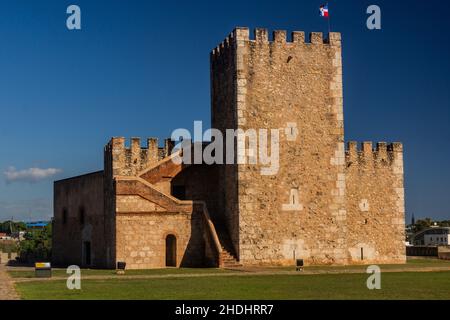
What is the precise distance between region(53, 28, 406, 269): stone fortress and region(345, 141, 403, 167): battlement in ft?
0.34

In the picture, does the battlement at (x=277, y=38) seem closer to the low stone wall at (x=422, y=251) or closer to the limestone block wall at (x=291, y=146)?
the limestone block wall at (x=291, y=146)

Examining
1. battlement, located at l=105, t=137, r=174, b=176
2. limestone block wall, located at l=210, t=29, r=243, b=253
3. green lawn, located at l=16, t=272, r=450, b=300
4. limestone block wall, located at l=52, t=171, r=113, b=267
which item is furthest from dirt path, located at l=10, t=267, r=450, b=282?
battlement, located at l=105, t=137, r=174, b=176

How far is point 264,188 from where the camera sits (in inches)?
1371

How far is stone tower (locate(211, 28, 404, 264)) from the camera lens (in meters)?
34.7

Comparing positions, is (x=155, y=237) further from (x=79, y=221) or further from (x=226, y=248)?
(x=79, y=221)

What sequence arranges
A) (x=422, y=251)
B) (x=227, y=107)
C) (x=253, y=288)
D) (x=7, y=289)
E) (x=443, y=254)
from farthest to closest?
(x=422, y=251), (x=443, y=254), (x=227, y=107), (x=253, y=288), (x=7, y=289)

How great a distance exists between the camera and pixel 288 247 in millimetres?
35000

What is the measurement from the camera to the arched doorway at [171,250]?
3534cm

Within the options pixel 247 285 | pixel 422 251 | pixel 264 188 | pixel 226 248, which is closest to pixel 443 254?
pixel 422 251

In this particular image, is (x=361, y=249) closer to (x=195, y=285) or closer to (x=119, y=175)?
(x=119, y=175)

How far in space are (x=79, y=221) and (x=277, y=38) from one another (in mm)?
16769

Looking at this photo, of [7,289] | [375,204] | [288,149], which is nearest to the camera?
[7,289]

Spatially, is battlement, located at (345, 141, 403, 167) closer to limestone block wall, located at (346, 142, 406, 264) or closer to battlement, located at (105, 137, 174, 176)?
limestone block wall, located at (346, 142, 406, 264)

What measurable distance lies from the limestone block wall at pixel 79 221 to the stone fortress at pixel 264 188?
1.17 meters
